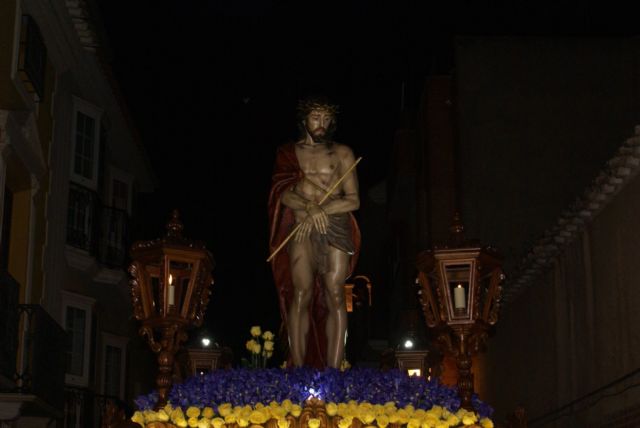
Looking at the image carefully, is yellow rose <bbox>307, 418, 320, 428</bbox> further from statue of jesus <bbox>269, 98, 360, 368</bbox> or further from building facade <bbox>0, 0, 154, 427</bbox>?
building facade <bbox>0, 0, 154, 427</bbox>

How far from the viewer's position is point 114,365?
23.5 metres

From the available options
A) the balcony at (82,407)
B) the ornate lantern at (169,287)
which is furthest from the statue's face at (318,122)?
the balcony at (82,407)

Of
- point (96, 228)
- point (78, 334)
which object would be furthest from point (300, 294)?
point (96, 228)

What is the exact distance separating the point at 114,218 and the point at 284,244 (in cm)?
1246

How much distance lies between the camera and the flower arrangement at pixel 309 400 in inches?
353

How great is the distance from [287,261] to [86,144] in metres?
11.6

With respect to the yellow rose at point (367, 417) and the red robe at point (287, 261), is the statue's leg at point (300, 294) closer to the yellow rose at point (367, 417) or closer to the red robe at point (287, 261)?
the red robe at point (287, 261)

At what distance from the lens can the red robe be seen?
35.9ft

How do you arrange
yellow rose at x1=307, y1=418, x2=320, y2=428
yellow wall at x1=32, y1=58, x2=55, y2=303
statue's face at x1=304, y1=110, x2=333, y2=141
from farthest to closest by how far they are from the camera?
yellow wall at x1=32, y1=58, x2=55, y2=303 < statue's face at x1=304, y1=110, x2=333, y2=141 < yellow rose at x1=307, y1=418, x2=320, y2=428

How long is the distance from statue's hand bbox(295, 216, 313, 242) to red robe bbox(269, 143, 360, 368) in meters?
0.21

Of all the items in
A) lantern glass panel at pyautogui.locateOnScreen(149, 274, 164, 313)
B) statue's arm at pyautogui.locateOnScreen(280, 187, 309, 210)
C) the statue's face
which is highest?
the statue's face

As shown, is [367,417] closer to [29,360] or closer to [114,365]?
[29,360]

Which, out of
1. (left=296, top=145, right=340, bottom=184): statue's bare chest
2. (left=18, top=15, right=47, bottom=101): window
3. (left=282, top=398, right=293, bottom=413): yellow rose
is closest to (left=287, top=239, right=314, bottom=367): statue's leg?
(left=296, top=145, right=340, bottom=184): statue's bare chest

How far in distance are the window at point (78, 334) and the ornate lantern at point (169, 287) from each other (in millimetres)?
10461
